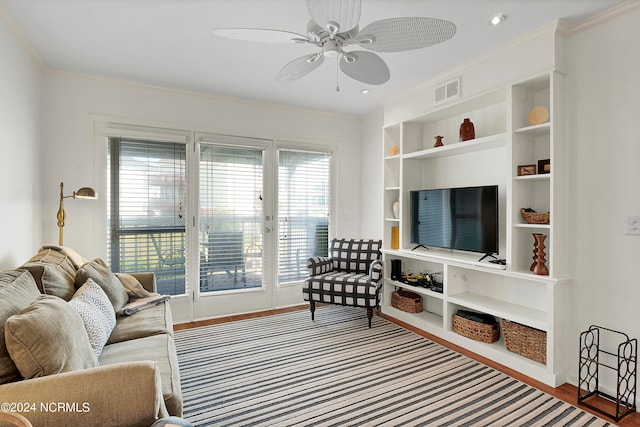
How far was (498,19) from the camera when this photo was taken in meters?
2.26

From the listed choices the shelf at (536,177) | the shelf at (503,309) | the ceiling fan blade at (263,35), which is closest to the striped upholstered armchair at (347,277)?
the shelf at (503,309)

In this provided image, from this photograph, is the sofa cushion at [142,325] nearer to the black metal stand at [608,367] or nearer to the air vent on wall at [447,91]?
the black metal stand at [608,367]

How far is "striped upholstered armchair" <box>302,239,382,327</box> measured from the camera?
11.7 feet

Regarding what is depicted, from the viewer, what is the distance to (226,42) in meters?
2.63

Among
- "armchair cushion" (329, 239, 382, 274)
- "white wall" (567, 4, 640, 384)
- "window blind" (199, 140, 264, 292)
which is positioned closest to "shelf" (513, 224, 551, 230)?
"white wall" (567, 4, 640, 384)

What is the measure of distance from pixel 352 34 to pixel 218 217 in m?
2.75

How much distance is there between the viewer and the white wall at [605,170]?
7.14 ft

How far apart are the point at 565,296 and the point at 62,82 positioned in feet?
15.4

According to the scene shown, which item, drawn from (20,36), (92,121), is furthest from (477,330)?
(20,36)

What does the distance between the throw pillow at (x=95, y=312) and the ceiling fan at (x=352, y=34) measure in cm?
161

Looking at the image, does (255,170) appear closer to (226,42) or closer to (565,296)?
(226,42)

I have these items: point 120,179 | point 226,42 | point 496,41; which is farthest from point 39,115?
point 496,41

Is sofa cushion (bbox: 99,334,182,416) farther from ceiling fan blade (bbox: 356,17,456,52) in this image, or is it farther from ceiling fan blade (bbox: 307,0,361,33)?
ceiling fan blade (bbox: 356,17,456,52)

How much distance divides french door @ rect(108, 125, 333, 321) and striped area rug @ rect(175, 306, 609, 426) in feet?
2.26
